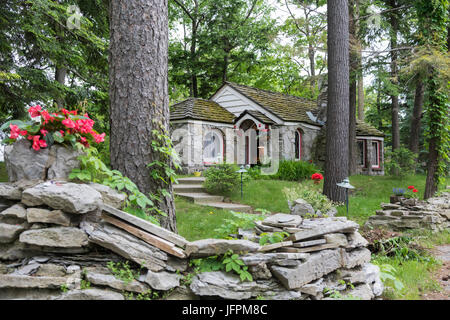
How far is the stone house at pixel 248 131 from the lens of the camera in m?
15.2

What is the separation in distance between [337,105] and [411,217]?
3482 mm

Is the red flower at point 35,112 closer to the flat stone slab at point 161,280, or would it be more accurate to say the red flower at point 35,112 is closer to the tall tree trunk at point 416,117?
the flat stone slab at point 161,280

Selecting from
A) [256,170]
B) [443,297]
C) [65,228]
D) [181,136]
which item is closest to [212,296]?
[65,228]

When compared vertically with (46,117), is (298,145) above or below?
above

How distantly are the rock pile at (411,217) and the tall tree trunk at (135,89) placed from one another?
5.43 metres

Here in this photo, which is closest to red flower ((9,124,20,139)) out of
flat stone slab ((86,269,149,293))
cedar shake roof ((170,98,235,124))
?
flat stone slab ((86,269,149,293))

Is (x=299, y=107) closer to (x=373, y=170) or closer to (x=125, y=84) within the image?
(x=373, y=170)

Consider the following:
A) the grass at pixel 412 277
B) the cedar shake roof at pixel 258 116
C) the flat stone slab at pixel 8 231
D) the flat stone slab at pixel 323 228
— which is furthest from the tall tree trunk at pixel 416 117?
the flat stone slab at pixel 8 231

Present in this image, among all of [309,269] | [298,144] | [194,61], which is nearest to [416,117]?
[298,144]

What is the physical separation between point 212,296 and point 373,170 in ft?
61.6

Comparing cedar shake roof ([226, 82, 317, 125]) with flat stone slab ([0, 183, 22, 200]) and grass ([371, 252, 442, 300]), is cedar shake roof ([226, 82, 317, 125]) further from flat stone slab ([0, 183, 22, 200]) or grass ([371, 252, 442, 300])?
flat stone slab ([0, 183, 22, 200])

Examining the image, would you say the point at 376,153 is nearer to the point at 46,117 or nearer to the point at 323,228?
the point at 323,228

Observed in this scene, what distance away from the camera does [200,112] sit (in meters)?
15.8

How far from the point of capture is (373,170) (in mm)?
19156
